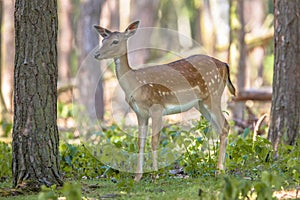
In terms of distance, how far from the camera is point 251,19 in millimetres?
36969

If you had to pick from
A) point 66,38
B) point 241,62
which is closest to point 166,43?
point 66,38

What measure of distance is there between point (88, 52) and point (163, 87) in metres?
10.3

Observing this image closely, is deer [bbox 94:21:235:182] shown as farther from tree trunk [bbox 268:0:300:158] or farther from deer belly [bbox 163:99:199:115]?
tree trunk [bbox 268:0:300:158]

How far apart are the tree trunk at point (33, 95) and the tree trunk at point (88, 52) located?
11168 mm

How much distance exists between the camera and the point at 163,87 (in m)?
8.47

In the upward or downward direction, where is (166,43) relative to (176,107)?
upward

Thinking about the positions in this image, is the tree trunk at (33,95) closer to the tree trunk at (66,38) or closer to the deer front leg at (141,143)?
the deer front leg at (141,143)

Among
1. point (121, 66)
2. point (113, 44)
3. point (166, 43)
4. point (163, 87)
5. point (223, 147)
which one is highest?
point (166, 43)

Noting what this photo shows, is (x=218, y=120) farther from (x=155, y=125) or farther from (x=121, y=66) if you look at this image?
Result: (x=121, y=66)

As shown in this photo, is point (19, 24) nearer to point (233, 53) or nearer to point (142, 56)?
point (233, 53)

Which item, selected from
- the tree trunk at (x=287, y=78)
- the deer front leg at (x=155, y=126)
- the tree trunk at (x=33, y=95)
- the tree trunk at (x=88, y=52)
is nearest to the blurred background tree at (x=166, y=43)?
the tree trunk at (x=88, y=52)

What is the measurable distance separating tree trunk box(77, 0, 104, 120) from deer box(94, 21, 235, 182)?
31.7ft

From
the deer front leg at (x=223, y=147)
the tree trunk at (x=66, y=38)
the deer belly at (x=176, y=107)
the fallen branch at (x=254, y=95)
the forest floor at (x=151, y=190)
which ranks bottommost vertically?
the forest floor at (x=151, y=190)

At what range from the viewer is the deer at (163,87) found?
8.26 metres
